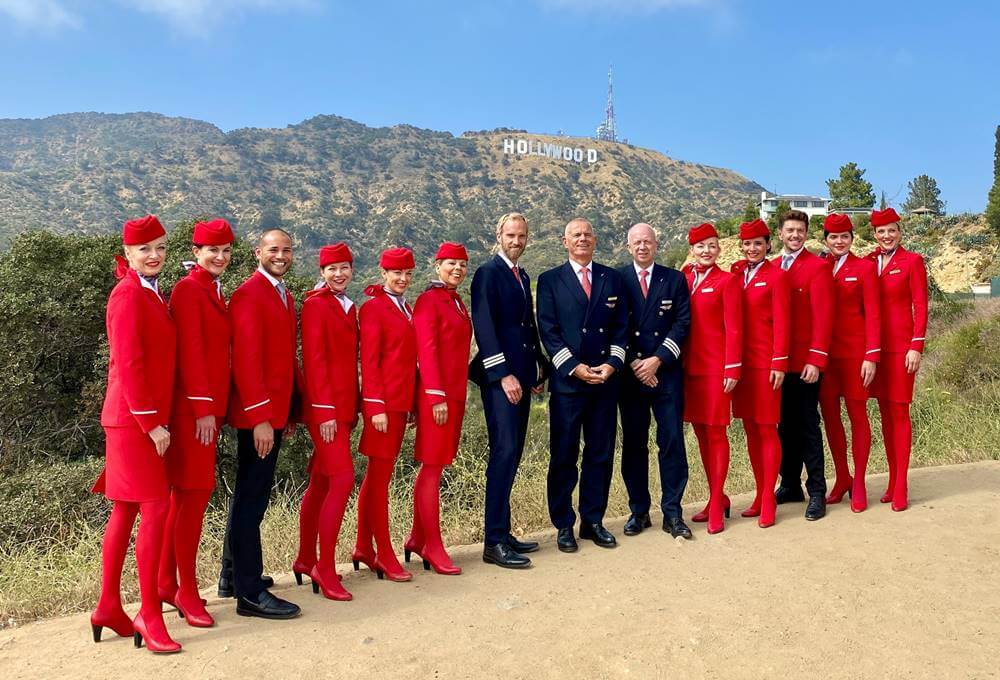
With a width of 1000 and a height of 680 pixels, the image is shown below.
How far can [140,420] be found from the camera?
3.77 m

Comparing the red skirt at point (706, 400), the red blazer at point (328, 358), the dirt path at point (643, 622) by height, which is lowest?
the dirt path at point (643, 622)

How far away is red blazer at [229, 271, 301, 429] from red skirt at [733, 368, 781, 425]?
3178 millimetres

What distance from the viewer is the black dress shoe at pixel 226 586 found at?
4688 millimetres

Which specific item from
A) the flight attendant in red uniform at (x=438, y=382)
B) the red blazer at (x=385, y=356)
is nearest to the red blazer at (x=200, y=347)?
the red blazer at (x=385, y=356)

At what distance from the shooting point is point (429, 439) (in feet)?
16.3

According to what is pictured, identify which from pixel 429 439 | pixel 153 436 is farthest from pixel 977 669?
pixel 153 436

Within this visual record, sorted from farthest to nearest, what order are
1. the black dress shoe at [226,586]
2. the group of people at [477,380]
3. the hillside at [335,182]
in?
the hillside at [335,182], the black dress shoe at [226,586], the group of people at [477,380]

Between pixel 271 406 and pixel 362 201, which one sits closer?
pixel 271 406

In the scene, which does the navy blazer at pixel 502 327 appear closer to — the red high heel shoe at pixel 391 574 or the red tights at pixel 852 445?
the red high heel shoe at pixel 391 574

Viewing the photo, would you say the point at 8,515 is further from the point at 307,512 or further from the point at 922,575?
the point at 922,575

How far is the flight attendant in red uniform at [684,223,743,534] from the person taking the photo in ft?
18.1

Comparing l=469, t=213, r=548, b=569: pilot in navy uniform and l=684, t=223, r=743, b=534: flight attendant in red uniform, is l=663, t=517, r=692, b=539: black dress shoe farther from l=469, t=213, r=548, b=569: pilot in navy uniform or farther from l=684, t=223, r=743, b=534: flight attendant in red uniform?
l=469, t=213, r=548, b=569: pilot in navy uniform

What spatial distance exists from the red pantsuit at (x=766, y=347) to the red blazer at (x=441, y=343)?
77.7 inches

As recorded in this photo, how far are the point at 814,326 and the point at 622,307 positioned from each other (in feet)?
4.58
